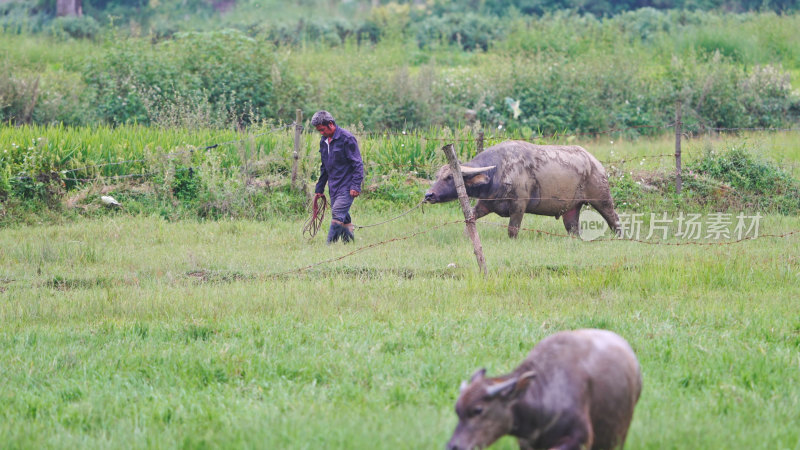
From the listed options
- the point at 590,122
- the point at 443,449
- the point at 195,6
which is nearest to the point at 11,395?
the point at 443,449

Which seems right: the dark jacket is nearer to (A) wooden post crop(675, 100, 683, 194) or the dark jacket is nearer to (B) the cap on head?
(B) the cap on head

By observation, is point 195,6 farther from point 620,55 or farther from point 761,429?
point 761,429

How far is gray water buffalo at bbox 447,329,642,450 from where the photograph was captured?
3826 mm

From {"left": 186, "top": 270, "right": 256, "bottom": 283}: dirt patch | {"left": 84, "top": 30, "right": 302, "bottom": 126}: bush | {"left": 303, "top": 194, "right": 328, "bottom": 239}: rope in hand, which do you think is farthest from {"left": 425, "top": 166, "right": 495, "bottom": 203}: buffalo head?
{"left": 84, "top": 30, "right": 302, "bottom": 126}: bush

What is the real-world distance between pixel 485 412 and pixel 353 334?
3063 mm

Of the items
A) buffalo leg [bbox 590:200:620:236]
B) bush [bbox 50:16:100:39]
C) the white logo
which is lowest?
the white logo

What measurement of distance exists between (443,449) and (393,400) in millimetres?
1034

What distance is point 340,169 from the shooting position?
11234 millimetres

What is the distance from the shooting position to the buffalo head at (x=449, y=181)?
11273mm

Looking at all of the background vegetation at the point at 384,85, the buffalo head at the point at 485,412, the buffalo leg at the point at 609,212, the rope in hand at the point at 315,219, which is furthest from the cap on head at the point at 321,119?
the buffalo head at the point at 485,412

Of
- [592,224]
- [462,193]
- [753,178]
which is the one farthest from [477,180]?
[753,178]

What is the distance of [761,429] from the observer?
189 inches

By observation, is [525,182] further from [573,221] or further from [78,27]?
[78,27]

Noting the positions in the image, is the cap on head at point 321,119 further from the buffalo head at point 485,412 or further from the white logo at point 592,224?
the buffalo head at point 485,412
